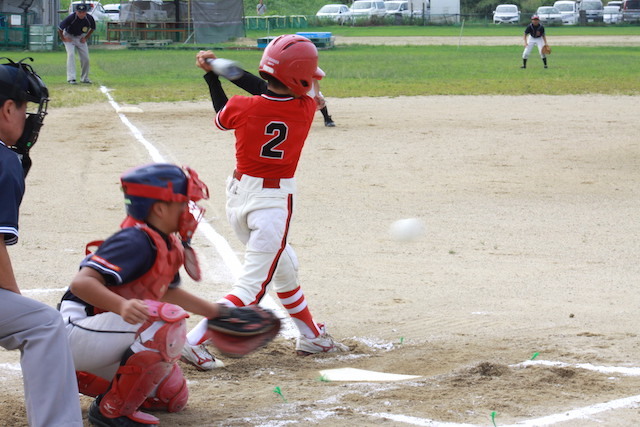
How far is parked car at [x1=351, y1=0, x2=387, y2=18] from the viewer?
6612 centimetres

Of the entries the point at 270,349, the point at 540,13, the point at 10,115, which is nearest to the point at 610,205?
the point at 270,349

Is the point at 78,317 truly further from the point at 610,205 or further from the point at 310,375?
the point at 610,205

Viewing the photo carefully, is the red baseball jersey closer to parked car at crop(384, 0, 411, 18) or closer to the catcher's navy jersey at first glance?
the catcher's navy jersey

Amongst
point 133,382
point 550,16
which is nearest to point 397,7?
point 550,16

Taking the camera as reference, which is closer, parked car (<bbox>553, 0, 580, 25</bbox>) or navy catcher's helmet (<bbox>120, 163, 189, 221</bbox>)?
navy catcher's helmet (<bbox>120, 163, 189, 221</bbox>)

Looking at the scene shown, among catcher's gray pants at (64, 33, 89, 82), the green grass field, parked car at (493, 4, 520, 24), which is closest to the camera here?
the green grass field

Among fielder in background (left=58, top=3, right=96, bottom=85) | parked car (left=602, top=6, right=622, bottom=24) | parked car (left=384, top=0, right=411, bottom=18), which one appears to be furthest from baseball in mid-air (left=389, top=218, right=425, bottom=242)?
parked car (left=384, top=0, right=411, bottom=18)

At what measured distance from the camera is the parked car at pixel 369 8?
66.1 m

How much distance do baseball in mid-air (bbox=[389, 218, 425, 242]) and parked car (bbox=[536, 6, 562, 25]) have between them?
57889mm

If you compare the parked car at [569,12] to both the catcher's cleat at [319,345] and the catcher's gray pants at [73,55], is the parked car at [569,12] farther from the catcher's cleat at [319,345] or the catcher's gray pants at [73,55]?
the catcher's cleat at [319,345]

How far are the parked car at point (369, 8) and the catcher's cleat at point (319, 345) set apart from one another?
62.7 m

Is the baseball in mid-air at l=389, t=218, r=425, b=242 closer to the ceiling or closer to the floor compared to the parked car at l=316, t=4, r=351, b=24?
closer to the floor

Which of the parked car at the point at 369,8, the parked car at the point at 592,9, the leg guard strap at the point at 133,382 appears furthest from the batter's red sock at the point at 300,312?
the parked car at the point at 592,9

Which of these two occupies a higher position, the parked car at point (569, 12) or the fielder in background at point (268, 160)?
the parked car at point (569, 12)
